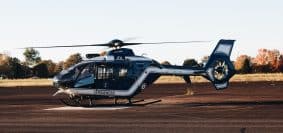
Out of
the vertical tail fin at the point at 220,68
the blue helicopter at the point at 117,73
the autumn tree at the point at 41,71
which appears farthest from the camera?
the autumn tree at the point at 41,71

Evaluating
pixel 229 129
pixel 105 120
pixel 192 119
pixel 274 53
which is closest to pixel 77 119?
pixel 105 120

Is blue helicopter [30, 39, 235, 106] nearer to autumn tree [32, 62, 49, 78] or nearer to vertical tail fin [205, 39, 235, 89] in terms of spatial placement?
vertical tail fin [205, 39, 235, 89]

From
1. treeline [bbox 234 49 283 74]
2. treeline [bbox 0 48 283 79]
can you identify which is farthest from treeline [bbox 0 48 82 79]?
treeline [bbox 234 49 283 74]

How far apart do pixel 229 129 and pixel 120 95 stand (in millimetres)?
13139

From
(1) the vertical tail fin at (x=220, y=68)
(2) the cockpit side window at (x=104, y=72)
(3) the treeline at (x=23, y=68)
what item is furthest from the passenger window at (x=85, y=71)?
(3) the treeline at (x=23, y=68)

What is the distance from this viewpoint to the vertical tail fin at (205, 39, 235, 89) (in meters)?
29.0

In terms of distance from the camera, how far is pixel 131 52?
1136 inches

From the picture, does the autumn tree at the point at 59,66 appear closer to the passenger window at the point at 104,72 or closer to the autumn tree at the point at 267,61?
the autumn tree at the point at 267,61

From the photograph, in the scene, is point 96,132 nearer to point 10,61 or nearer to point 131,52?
point 131,52

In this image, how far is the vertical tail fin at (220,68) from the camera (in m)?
29.0

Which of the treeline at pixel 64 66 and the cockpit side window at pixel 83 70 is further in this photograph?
the treeline at pixel 64 66

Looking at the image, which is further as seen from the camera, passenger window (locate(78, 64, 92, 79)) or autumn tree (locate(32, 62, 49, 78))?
autumn tree (locate(32, 62, 49, 78))

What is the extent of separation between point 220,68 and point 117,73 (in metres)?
5.88

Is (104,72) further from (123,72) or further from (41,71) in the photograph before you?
(41,71)
